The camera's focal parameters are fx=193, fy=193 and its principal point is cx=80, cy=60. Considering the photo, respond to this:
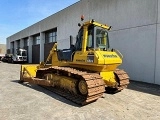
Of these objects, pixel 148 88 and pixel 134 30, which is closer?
pixel 148 88

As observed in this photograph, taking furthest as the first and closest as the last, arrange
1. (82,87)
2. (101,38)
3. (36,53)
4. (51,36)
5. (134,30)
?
1. (36,53)
2. (51,36)
3. (134,30)
4. (101,38)
5. (82,87)

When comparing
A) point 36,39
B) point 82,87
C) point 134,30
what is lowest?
point 82,87

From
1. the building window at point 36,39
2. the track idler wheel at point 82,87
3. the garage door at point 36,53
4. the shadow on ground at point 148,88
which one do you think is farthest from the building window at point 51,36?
the track idler wheel at point 82,87

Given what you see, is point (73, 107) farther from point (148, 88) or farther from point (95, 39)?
point (148, 88)

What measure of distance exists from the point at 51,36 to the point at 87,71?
20142mm

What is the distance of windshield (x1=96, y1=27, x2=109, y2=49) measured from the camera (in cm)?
753

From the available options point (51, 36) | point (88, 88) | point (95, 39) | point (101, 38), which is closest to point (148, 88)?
point (101, 38)

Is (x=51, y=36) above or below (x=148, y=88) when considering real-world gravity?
above

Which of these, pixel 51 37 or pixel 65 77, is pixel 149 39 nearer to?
pixel 65 77

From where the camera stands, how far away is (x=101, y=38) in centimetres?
781

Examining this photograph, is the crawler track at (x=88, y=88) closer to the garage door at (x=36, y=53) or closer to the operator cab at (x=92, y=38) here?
the operator cab at (x=92, y=38)

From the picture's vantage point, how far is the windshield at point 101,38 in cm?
753

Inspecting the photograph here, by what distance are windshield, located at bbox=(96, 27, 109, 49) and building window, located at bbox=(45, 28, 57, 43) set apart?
58.5 feet

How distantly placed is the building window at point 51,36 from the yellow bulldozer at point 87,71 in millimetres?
17092
